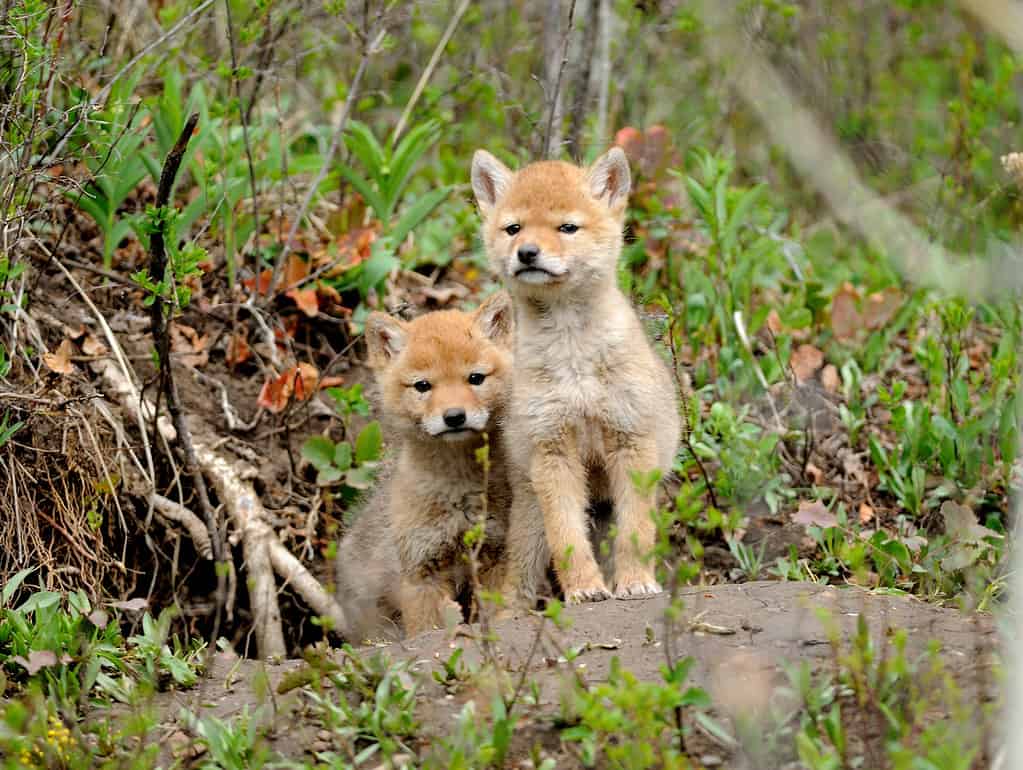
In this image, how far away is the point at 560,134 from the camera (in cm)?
743

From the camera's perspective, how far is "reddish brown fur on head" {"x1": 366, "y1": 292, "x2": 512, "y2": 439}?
521 centimetres

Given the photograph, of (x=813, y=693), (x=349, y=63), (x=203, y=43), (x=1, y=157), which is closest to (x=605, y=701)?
(x=813, y=693)

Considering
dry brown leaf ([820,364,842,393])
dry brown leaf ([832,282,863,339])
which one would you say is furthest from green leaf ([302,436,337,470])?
dry brown leaf ([832,282,863,339])

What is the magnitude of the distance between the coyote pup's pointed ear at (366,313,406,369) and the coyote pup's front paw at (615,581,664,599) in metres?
1.53

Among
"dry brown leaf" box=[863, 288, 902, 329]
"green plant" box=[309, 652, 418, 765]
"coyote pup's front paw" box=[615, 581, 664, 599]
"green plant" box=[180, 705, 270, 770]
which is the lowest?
"green plant" box=[180, 705, 270, 770]

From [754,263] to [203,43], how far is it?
3861mm

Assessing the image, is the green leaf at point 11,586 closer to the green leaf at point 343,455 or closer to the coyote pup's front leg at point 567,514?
the green leaf at point 343,455

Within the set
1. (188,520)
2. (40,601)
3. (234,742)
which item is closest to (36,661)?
(40,601)

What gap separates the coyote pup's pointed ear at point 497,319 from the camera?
551 cm

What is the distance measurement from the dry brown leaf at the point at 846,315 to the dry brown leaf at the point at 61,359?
426cm

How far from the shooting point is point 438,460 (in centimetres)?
544

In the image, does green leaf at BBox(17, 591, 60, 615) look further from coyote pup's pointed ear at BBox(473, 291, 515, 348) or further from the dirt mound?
coyote pup's pointed ear at BBox(473, 291, 515, 348)

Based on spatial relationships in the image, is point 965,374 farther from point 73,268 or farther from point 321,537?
point 73,268

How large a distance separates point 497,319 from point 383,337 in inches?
21.4
